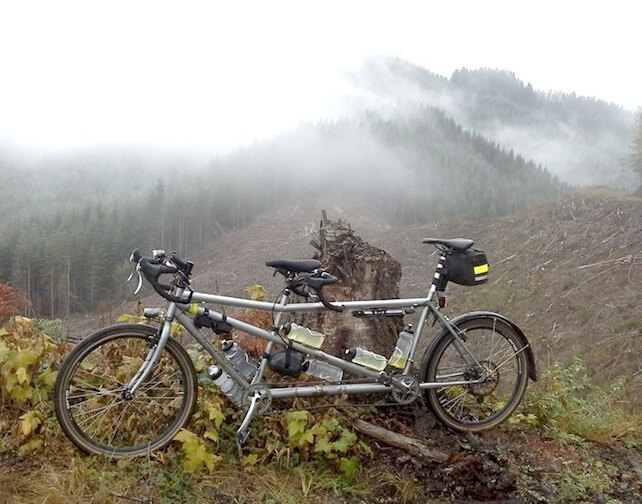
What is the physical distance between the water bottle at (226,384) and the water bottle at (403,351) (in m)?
1.34

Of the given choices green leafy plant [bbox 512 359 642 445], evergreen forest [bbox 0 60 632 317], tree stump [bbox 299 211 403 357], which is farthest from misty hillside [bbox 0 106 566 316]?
green leafy plant [bbox 512 359 642 445]

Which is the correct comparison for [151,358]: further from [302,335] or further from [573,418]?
[573,418]

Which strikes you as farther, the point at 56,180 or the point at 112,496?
the point at 56,180

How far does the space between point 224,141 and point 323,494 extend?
195 metres

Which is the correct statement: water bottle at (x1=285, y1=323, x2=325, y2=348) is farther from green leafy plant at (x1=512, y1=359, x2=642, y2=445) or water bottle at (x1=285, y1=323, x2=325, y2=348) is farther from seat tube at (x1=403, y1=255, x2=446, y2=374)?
green leafy plant at (x1=512, y1=359, x2=642, y2=445)

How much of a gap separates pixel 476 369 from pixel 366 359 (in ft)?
3.69

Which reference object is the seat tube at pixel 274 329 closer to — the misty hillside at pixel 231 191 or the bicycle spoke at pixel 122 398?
the bicycle spoke at pixel 122 398

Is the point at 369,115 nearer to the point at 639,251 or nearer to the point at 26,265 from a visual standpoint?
the point at 26,265

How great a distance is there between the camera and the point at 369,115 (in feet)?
512

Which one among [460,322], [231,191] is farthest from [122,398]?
[231,191]

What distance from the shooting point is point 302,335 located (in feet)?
13.8

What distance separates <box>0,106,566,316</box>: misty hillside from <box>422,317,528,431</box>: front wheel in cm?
6010

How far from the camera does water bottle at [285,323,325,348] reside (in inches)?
164

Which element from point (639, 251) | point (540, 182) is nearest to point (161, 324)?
point (639, 251)
